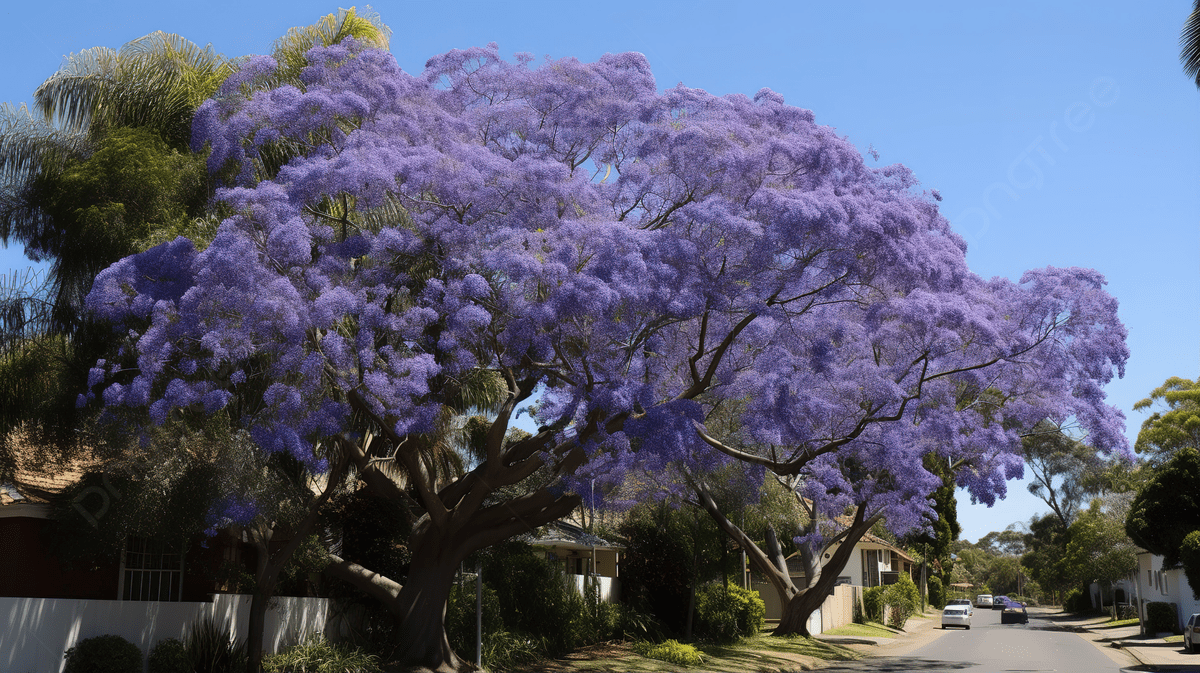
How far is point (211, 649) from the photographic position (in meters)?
18.9

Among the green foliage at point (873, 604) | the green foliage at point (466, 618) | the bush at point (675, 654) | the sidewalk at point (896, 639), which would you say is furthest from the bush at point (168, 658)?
the green foliage at point (873, 604)

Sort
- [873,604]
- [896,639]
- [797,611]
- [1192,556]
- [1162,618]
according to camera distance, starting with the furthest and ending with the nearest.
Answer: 1. [873,604]
2. [1162,618]
3. [896,639]
4. [797,611]
5. [1192,556]

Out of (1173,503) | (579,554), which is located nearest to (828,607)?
(579,554)

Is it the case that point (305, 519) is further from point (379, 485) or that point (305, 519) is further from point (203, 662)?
point (203, 662)

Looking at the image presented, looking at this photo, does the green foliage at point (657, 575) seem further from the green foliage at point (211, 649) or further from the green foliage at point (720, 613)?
the green foliage at point (211, 649)

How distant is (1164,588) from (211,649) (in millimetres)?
44400

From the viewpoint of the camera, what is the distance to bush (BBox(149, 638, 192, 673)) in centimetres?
1744

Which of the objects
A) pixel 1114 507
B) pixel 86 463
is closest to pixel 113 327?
pixel 86 463

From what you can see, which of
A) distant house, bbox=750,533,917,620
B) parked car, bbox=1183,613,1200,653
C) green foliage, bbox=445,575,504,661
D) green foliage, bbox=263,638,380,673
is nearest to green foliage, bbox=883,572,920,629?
distant house, bbox=750,533,917,620

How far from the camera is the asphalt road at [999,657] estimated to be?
24.9 meters

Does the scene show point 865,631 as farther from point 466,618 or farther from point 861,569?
point 466,618

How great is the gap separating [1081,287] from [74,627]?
69.0ft

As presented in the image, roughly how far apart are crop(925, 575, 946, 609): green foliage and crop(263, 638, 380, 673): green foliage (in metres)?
69.4

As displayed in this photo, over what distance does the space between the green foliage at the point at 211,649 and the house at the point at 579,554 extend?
28.2 ft
